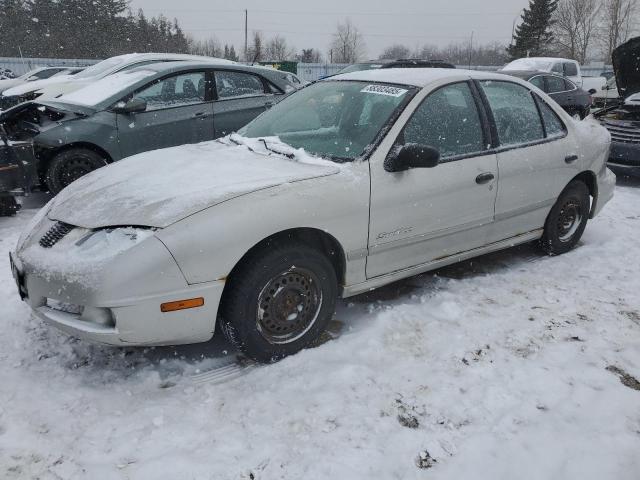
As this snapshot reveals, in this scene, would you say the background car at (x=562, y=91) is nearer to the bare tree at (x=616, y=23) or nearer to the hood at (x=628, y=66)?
the hood at (x=628, y=66)

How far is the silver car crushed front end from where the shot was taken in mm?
2254

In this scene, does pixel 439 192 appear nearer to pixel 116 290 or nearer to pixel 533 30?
pixel 116 290

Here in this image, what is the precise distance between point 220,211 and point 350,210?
78cm

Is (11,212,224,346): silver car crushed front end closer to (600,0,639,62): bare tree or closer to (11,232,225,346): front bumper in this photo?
(11,232,225,346): front bumper

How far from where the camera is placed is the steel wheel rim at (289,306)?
8.80 feet

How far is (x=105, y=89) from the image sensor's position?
19.5 ft

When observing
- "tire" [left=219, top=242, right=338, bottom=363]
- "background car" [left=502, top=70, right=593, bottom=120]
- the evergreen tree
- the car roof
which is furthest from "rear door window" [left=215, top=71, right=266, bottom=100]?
the evergreen tree

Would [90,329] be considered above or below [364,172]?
below

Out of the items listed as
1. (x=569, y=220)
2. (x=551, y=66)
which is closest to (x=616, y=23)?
(x=551, y=66)

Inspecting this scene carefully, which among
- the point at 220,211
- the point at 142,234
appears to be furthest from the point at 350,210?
the point at 142,234

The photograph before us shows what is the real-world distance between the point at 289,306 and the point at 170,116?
13.0 feet

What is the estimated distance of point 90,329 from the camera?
2.30 m

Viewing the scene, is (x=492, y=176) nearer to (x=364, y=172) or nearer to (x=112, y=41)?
(x=364, y=172)

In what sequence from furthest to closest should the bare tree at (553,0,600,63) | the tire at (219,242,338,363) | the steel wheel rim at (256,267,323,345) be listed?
the bare tree at (553,0,600,63) < the steel wheel rim at (256,267,323,345) < the tire at (219,242,338,363)
